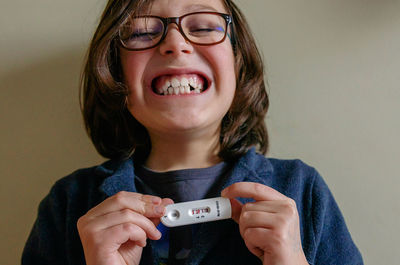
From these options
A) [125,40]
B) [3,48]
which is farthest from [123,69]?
[3,48]

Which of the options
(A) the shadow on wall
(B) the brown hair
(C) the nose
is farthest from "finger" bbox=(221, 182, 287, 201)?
(A) the shadow on wall

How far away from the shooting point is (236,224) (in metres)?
0.84

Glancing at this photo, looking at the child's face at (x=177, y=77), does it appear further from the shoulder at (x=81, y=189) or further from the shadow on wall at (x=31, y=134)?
the shadow on wall at (x=31, y=134)

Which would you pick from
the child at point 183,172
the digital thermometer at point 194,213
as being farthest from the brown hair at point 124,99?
the digital thermometer at point 194,213

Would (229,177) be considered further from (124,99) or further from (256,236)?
(124,99)

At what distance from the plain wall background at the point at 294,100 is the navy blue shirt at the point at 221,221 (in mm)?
169

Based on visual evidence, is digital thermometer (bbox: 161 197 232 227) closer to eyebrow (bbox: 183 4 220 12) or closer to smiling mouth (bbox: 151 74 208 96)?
smiling mouth (bbox: 151 74 208 96)

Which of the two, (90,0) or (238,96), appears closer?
(238,96)

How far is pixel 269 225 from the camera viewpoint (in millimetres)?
716

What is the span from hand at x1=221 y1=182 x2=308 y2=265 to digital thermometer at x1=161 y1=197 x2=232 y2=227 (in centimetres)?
3

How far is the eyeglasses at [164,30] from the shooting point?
2.72 ft

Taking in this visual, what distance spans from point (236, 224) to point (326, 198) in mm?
236

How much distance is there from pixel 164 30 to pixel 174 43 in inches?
1.8

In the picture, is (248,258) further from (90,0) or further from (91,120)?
(90,0)
